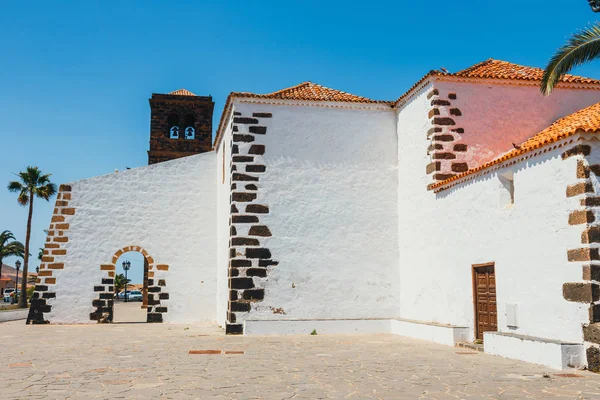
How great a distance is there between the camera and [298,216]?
1326cm

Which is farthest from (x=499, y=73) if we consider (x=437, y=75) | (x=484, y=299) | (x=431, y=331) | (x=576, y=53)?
(x=431, y=331)

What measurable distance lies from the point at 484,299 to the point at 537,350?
2.02 m

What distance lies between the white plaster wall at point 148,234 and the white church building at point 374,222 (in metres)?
0.04

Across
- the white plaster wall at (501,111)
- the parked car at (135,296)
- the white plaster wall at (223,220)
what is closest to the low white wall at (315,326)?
the white plaster wall at (223,220)

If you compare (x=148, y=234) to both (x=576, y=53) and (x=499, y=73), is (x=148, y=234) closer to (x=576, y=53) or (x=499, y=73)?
(x=499, y=73)

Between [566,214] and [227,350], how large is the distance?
5.62 meters

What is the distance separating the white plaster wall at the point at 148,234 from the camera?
1570 centimetres

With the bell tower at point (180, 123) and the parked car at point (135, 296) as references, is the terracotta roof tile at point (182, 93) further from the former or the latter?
the parked car at point (135, 296)

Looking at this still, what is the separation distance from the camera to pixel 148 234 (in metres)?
16.3

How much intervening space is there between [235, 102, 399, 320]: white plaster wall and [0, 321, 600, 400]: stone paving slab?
1.54 meters

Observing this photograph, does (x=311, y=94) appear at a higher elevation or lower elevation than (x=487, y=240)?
higher

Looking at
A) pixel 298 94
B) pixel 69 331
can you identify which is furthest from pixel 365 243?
pixel 69 331

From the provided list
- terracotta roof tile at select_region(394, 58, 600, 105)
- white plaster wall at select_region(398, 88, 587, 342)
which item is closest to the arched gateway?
white plaster wall at select_region(398, 88, 587, 342)

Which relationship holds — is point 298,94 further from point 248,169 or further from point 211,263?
point 211,263
